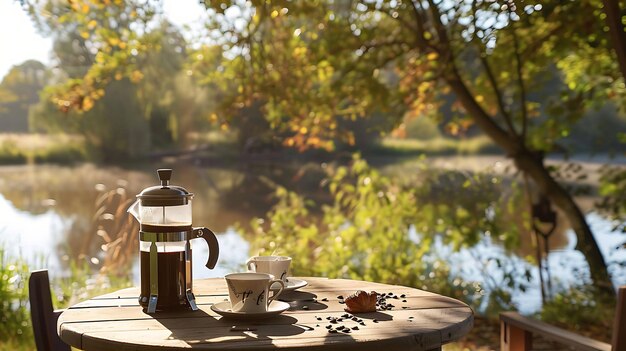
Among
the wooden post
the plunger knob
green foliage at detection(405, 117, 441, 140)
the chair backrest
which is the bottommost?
the wooden post

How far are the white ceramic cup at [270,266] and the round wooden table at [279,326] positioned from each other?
0.07 m

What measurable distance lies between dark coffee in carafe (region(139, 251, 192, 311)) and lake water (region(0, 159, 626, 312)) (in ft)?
10.1

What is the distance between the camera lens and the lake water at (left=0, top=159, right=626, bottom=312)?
217 inches

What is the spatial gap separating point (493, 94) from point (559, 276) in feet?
4.57

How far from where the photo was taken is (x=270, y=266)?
219 cm

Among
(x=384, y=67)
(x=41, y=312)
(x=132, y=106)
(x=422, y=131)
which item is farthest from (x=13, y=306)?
(x=422, y=131)

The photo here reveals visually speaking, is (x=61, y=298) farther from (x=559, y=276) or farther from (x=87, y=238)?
(x=559, y=276)

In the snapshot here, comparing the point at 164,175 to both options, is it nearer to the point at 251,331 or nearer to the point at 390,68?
the point at 251,331

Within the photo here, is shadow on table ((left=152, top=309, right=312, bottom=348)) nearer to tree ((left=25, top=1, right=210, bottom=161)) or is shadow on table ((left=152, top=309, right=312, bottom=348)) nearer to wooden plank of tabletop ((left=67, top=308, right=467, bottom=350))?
wooden plank of tabletop ((left=67, top=308, right=467, bottom=350))

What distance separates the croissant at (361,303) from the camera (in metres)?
1.97

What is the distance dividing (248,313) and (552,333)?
89 cm

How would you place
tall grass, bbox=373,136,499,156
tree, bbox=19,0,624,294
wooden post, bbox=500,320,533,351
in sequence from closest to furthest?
1. wooden post, bbox=500,320,533,351
2. tree, bbox=19,0,624,294
3. tall grass, bbox=373,136,499,156

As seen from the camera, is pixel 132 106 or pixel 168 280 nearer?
pixel 168 280

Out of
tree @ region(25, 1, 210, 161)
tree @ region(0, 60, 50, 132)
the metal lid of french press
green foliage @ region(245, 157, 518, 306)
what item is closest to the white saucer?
the metal lid of french press
